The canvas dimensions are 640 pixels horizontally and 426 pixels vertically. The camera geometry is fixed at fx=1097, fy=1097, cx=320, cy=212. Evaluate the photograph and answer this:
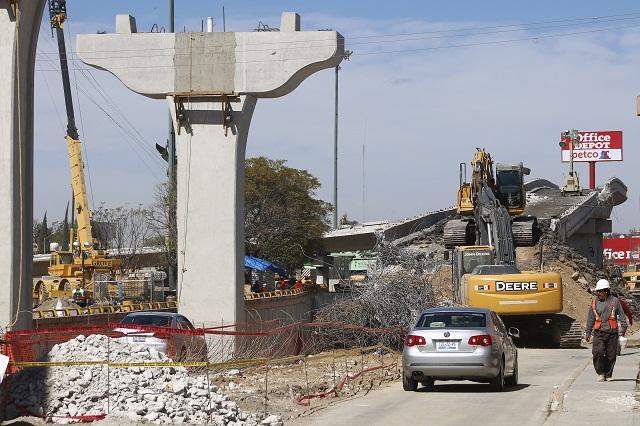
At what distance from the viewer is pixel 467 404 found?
54.6 ft

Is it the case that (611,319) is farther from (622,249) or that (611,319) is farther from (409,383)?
(622,249)

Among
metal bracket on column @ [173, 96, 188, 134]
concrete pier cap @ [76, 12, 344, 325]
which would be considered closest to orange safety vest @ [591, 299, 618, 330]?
concrete pier cap @ [76, 12, 344, 325]

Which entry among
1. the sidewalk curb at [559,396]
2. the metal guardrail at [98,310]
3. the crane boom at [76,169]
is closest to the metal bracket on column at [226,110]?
the metal guardrail at [98,310]

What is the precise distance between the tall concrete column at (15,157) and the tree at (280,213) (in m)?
42.8

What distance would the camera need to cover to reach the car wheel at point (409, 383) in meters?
18.7

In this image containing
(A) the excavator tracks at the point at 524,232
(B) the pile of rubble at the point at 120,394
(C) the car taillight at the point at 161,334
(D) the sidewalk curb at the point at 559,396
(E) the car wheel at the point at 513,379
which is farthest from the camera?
(A) the excavator tracks at the point at 524,232

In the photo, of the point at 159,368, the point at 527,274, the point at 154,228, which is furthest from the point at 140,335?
the point at 154,228

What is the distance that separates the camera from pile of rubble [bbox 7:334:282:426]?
13.9m

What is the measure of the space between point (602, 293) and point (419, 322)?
10.6 feet

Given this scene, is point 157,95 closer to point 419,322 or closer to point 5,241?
point 5,241

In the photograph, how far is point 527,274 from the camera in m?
31.5

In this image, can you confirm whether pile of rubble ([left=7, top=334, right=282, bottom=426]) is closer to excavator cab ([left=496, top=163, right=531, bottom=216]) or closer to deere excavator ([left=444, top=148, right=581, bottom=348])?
deere excavator ([left=444, top=148, right=581, bottom=348])

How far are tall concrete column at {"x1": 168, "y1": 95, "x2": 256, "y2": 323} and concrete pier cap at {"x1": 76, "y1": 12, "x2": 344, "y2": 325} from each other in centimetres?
3

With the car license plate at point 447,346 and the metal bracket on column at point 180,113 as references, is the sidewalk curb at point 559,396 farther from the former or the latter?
the metal bracket on column at point 180,113
